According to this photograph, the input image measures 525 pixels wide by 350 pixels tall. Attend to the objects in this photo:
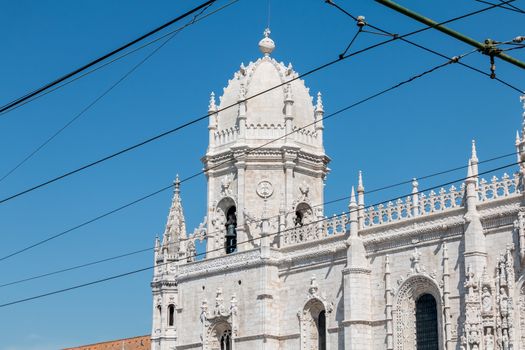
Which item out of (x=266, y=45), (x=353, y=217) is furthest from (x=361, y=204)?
(x=266, y=45)

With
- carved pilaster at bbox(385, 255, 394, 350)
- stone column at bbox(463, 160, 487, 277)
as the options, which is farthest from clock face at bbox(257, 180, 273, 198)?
stone column at bbox(463, 160, 487, 277)

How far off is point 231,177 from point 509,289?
16.1m

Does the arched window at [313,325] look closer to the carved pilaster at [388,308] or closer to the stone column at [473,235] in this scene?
the carved pilaster at [388,308]

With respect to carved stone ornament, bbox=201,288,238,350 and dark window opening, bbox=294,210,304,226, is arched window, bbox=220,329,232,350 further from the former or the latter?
dark window opening, bbox=294,210,304,226

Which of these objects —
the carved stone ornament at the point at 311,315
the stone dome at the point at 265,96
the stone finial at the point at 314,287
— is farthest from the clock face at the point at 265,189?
the stone finial at the point at 314,287

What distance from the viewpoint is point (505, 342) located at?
3162 centimetres

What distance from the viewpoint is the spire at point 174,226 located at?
5038cm

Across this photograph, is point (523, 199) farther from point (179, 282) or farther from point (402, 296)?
point (179, 282)

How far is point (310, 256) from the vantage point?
39.3m

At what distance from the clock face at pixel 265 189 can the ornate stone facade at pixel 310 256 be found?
5 centimetres

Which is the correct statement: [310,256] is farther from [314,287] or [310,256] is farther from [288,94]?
[288,94]

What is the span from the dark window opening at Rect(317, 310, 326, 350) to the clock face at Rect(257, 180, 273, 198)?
6.88m

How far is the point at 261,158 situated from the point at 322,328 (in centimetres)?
885

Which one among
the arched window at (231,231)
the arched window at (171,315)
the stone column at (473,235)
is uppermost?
the arched window at (231,231)
